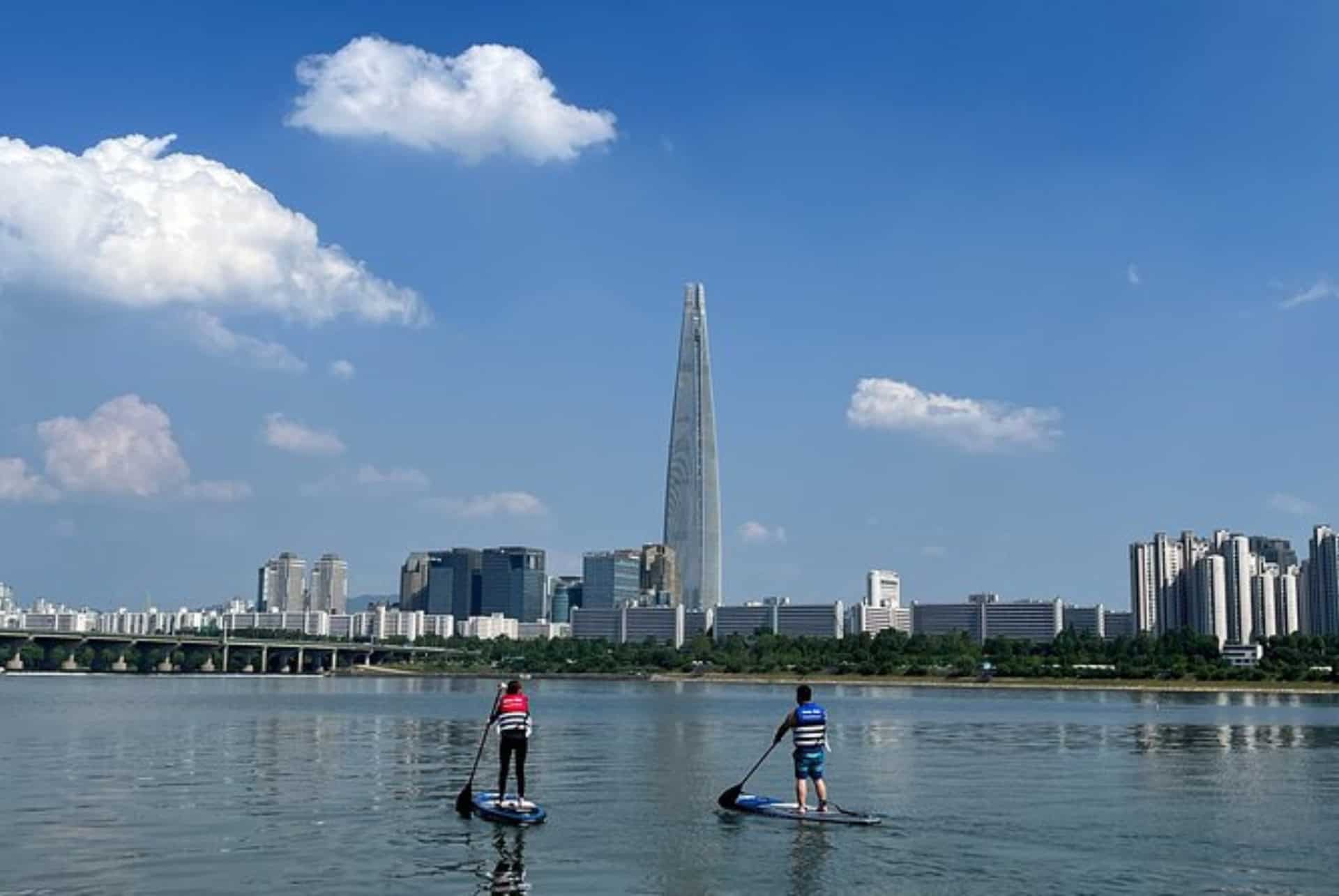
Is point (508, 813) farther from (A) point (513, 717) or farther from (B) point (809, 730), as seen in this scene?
(B) point (809, 730)

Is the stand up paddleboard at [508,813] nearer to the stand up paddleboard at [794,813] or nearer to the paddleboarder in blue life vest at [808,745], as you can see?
the stand up paddleboard at [794,813]

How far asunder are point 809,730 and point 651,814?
4.57 meters

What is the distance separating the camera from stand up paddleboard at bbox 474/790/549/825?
30.9 m

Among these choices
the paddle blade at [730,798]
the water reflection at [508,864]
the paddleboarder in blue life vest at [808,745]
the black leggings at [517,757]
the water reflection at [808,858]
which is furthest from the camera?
the paddle blade at [730,798]

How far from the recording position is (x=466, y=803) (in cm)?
3253

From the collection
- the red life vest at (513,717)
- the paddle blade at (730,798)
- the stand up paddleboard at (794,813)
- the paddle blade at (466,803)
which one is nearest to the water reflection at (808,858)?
the stand up paddleboard at (794,813)

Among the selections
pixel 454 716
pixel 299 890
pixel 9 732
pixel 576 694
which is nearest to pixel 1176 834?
pixel 299 890

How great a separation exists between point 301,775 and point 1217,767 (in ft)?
99.0

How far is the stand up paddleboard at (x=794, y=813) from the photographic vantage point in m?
30.9

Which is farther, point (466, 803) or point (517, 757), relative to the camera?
point (466, 803)

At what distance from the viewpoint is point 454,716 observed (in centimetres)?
9069

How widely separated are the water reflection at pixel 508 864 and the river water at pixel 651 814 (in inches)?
3.6

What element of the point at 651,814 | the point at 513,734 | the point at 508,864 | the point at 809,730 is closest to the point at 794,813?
the point at 809,730

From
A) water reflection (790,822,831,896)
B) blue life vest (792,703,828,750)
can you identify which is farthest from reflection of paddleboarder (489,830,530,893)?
blue life vest (792,703,828,750)
